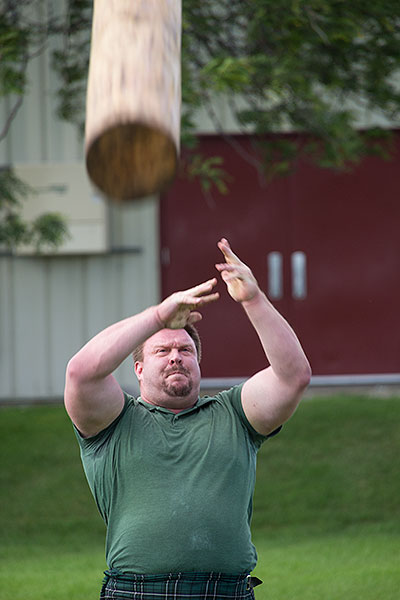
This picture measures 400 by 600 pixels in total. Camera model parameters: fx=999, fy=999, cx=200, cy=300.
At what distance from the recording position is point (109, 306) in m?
10.5

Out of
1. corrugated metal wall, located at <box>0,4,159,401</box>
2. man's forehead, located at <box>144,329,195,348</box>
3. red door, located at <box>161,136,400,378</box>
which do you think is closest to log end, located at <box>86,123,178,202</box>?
man's forehead, located at <box>144,329,195,348</box>


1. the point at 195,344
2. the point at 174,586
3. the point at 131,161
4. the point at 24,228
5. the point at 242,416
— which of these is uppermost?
the point at 131,161

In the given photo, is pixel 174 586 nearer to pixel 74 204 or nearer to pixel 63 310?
pixel 74 204

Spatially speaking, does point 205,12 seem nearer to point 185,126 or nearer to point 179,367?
point 185,126

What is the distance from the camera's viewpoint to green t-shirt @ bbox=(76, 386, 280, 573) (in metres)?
3.21

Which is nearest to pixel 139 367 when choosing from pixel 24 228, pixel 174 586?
pixel 174 586

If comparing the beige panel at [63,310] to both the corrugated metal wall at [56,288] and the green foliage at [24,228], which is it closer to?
the corrugated metal wall at [56,288]

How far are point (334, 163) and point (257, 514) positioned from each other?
289 cm

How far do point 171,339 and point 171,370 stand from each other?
122 millimetres

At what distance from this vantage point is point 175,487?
324 cm

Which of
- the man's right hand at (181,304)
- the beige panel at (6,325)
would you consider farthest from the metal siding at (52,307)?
the man's right hand at (181,304)

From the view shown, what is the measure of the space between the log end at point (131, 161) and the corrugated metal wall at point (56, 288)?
8.47 m

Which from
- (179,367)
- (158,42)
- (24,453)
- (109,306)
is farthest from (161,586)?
(109,306)

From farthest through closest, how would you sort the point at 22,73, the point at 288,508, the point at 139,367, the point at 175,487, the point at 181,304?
the point at 288,508
the point at 22,73
the point at 139,367
the point at 175,487
the point at 181,304
